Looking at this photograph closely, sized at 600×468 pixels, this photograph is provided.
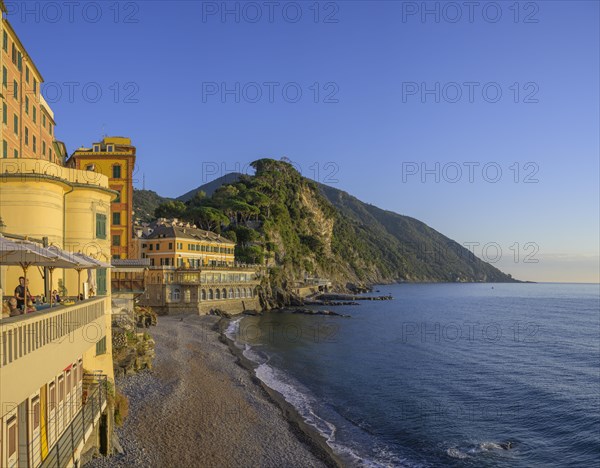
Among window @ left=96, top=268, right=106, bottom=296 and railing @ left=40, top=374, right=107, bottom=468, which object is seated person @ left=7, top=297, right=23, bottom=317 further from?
window @ left=96, top=268, right=106, bottom=296

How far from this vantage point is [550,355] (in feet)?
196

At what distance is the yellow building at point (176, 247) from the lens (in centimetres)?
8381

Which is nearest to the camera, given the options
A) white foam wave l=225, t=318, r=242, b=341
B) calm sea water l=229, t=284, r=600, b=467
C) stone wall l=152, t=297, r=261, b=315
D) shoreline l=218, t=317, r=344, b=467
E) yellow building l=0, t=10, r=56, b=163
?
shoreline l=218, t=317, r=344, b=467

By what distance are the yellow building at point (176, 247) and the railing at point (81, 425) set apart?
6268 cm

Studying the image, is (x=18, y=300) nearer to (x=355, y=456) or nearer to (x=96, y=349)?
(x=96, y=349)

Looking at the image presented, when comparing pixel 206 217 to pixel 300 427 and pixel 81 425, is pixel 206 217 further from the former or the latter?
pixel 81 425

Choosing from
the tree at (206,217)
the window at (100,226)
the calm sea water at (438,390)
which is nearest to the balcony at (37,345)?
the window at (100,226)

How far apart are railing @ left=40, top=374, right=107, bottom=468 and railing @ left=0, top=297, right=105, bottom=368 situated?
10.2ft

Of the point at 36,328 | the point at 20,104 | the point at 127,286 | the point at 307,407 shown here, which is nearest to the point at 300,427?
the point at 307,407

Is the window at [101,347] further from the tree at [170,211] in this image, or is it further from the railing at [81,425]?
the tree at [170,211]

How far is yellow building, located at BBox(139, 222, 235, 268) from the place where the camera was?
83.8m

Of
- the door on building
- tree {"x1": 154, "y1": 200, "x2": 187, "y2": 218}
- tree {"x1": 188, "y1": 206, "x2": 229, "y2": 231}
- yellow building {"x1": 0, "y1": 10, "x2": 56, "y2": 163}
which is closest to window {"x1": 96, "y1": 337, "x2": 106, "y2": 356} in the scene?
the door on building

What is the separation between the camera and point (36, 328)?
10227 mm

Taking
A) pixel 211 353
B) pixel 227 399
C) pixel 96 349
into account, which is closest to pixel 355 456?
pixel 227 399
